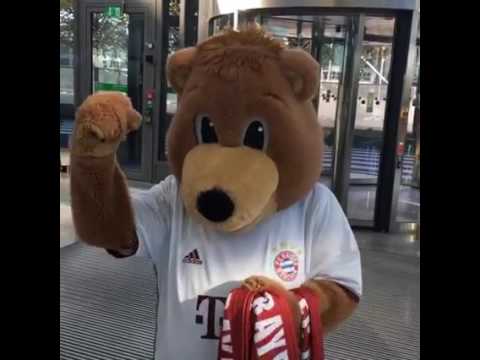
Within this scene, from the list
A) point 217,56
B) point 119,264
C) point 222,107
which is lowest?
point 119,264

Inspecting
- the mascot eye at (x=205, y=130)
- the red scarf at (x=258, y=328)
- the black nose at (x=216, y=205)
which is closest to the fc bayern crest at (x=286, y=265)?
the red scarf at (x=258, y=328)

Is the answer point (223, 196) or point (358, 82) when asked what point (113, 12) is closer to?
point (358, 82)

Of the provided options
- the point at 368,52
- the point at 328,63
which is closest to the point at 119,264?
the point at 328,63

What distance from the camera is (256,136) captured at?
1.33 metres

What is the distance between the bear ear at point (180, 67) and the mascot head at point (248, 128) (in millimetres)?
30

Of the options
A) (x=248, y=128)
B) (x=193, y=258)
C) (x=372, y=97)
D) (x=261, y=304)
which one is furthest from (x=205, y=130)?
(x=372, y=97)

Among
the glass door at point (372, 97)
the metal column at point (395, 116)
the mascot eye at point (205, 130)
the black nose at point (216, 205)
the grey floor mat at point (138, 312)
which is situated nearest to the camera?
the black nose at point (216, 205)

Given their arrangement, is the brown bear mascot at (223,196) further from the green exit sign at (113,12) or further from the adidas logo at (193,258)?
the green exit sign at (113,12)

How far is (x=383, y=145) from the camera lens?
215 inches

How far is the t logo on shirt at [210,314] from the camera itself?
1.38 m

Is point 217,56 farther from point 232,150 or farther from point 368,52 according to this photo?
point 368,52

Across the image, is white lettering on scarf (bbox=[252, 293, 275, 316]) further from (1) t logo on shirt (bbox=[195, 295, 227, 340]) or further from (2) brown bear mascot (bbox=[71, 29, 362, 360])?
(1) t logo on shirt (bbox=[195, 295, 227, 340])
